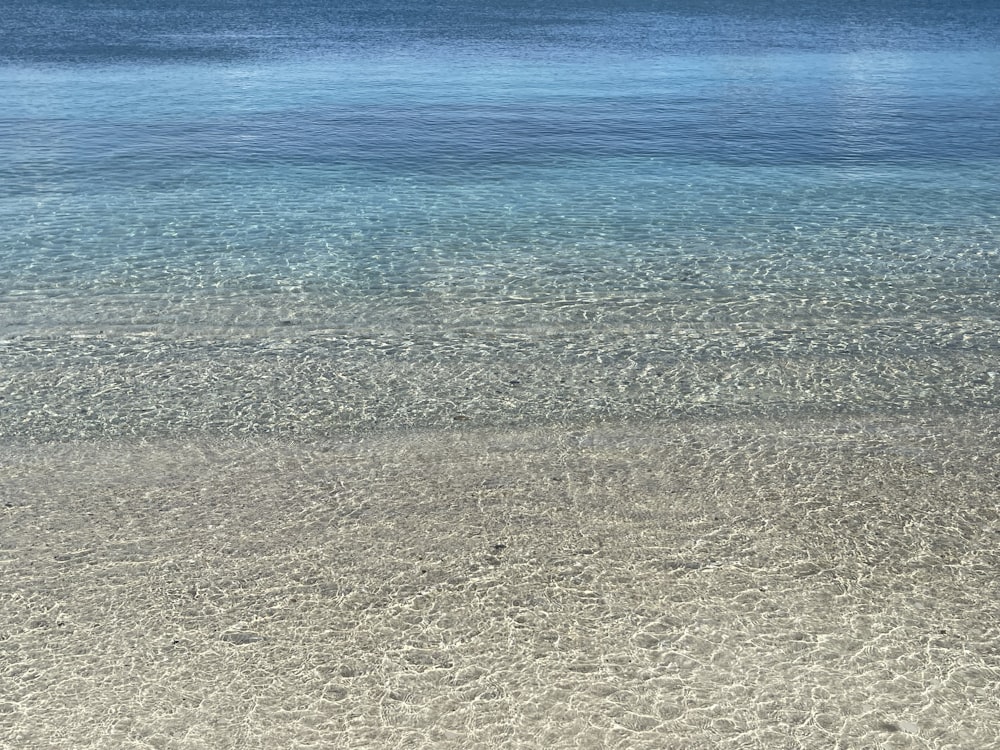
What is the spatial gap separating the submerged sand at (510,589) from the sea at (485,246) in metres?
0.42

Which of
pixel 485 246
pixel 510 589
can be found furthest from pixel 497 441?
pixel 485 246

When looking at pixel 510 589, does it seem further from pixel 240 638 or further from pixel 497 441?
pixel 497 441

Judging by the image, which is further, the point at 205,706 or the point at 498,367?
the point at 498,367

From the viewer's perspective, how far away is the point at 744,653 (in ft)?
11.8

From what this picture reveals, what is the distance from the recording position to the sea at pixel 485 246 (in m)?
5.64

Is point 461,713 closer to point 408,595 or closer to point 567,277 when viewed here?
point 408,595

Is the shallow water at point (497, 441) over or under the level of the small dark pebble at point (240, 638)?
over

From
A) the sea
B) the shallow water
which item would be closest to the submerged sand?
the shallow water

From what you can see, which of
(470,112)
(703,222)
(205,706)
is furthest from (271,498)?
(470,112)

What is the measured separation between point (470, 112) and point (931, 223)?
6644mm

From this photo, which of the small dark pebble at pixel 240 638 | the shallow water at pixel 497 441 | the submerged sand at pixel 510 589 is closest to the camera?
the submerged sand at pixel 510 589

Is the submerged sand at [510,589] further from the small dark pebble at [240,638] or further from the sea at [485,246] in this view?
the sea at [485,246]

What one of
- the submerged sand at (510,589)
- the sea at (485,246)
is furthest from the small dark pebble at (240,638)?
the sea at (485,246)

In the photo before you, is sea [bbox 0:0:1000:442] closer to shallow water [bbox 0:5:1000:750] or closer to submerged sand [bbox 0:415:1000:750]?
shallow water [bbox 0:5:1000:750]
